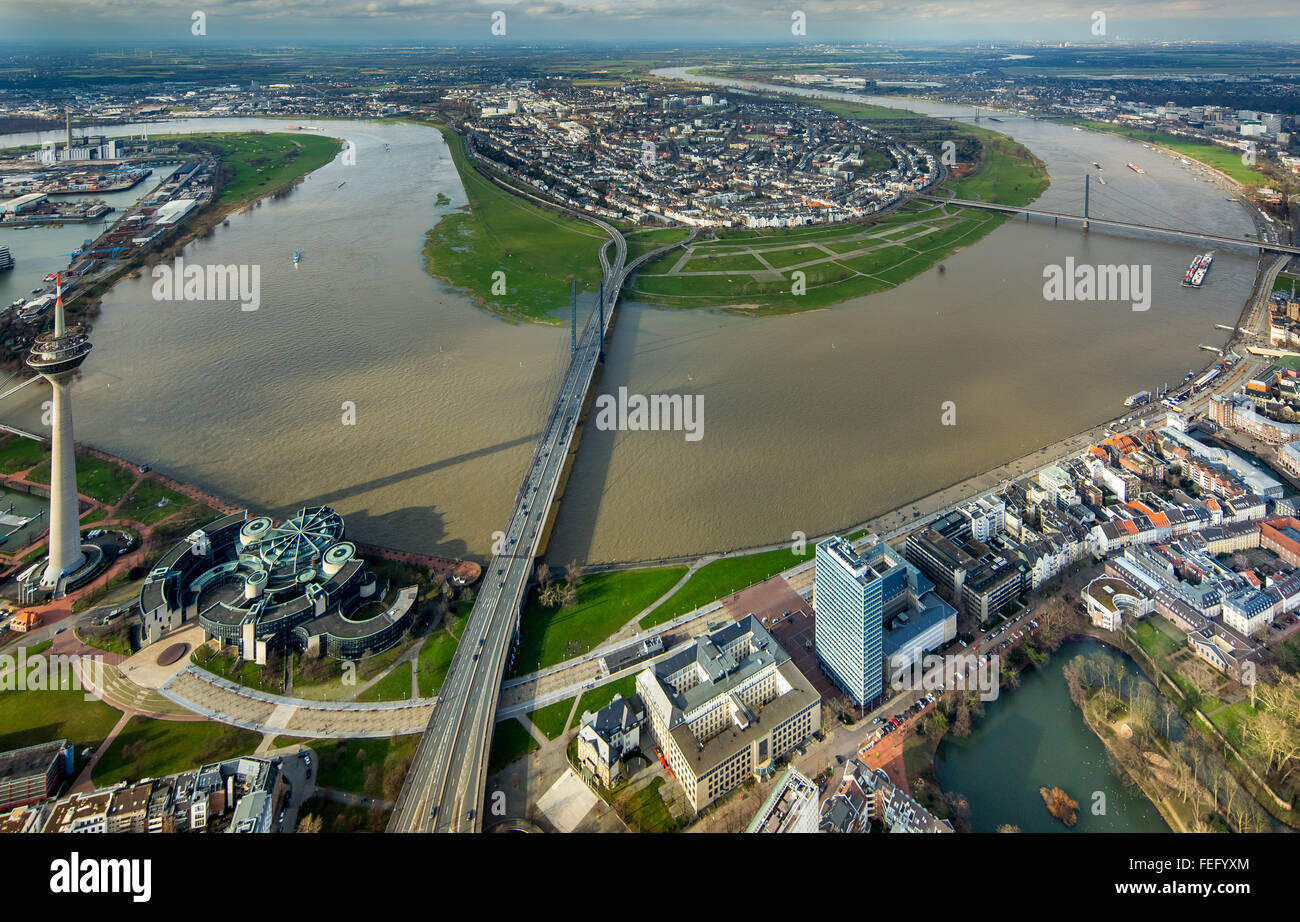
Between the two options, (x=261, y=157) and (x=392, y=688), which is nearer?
(x=392, y=688)

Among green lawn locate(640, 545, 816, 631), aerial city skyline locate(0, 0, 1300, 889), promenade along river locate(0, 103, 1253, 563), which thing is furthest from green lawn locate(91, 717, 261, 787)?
green lawn locate(640, 545, 816, 631)

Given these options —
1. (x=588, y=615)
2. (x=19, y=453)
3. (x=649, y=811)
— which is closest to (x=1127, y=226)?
(x=588, y=615)

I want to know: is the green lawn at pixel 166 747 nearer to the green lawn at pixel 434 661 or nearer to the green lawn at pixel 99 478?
the green lawn at pixel 434 661

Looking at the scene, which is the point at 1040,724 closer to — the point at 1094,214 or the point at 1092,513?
the point at 1092,513

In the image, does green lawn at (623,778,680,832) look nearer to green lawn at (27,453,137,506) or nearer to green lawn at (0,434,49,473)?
green lawn at (27,453,137,506)

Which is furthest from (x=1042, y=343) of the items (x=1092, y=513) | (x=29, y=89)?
(x=29, y=89)

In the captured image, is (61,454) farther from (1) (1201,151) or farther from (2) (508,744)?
(1) (1201,151)
